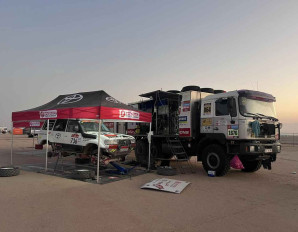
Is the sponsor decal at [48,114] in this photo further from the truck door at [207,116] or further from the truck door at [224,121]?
the truck door at [224,121]

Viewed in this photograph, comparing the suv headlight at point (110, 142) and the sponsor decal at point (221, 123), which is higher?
the sponsor decal at point (221, 123)

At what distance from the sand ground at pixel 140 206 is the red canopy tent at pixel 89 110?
82.0 inches

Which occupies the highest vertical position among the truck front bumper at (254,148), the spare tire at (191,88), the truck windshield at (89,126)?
the spare tire at (191,88)

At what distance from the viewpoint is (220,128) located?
9.25m

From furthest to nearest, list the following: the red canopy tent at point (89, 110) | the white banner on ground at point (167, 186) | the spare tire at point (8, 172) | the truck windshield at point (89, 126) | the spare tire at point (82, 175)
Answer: the truck windshield at point (89, 126)
the spare tire at point (8, 172)
the spare tire at point (82, 175)
the red canopy tent at point (89, 110)
the white banner on ground at point (167, 186)

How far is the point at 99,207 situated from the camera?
17.4 feet

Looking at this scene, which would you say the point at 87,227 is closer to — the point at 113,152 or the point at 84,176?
the point at 84,176

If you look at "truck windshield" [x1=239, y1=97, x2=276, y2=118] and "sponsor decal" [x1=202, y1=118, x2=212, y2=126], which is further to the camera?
"sponsor decal" [x1=202, y1=118, x2=212, y2=126]

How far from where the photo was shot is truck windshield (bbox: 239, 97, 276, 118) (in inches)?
346

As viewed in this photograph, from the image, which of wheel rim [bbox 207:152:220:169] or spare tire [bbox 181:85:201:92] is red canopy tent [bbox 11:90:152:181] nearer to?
spare tire [bbox 181:85:201:92]

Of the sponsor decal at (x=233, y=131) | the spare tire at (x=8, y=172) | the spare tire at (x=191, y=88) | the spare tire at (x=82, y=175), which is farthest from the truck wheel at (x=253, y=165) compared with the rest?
the spare tire at (x=8, y=172)

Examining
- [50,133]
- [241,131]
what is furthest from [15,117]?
[241,131]

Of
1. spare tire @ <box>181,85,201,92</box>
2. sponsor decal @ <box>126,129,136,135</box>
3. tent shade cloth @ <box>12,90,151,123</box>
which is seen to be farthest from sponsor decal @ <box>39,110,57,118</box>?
spare tire @ <box>181,85,201,92</box>

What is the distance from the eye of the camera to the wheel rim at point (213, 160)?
9.20m
